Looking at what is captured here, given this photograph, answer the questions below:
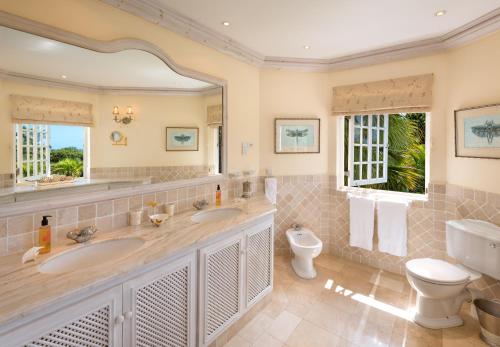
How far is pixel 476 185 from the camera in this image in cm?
224

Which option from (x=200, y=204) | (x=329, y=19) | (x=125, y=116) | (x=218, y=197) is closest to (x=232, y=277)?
(x=200, y=204)

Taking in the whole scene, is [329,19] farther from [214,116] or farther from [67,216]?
[67,216]

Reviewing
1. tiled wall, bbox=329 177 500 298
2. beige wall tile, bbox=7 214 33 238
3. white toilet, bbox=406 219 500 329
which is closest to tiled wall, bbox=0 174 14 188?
beige wall tile, bbox=7 214 33 238

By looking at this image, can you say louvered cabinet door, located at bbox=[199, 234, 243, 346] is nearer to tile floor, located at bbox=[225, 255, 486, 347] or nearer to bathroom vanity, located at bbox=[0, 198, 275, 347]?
bathroom vanity, located at bbox=[0, 198, 275, 347]

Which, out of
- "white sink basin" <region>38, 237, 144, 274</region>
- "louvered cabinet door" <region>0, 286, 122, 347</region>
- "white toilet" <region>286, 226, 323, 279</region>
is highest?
"white sink basin" <region>38, 237, 144, 274</region>

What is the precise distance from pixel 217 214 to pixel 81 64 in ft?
→ 4.98

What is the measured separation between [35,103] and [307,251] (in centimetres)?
252

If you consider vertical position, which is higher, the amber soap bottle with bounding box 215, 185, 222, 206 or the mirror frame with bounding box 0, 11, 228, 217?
the mirror frame with bounding box 0, 11, 228, 217

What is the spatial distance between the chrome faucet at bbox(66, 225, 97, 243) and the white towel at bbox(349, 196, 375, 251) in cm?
265

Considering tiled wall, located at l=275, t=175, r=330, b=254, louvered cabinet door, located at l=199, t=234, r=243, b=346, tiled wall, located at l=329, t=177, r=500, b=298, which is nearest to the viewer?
louvered cabinet door, located at l=199, t=234, r=243, b=346

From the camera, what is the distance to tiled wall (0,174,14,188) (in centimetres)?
132

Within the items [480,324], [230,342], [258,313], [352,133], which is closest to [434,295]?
[480,324]

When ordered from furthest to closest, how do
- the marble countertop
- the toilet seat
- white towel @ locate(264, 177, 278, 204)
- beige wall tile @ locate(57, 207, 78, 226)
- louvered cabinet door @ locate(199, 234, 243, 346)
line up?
white towel @ locate(264, 177, 278, 204) → the toilet seat → louvered cabinet door @ locate(199, 234, 243, 346) → beige wall tile @ locate(57, 207, 78, 226) → the marble countertop

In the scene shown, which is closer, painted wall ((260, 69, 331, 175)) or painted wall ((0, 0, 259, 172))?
painted wall ((0, 0, 259, 172))
